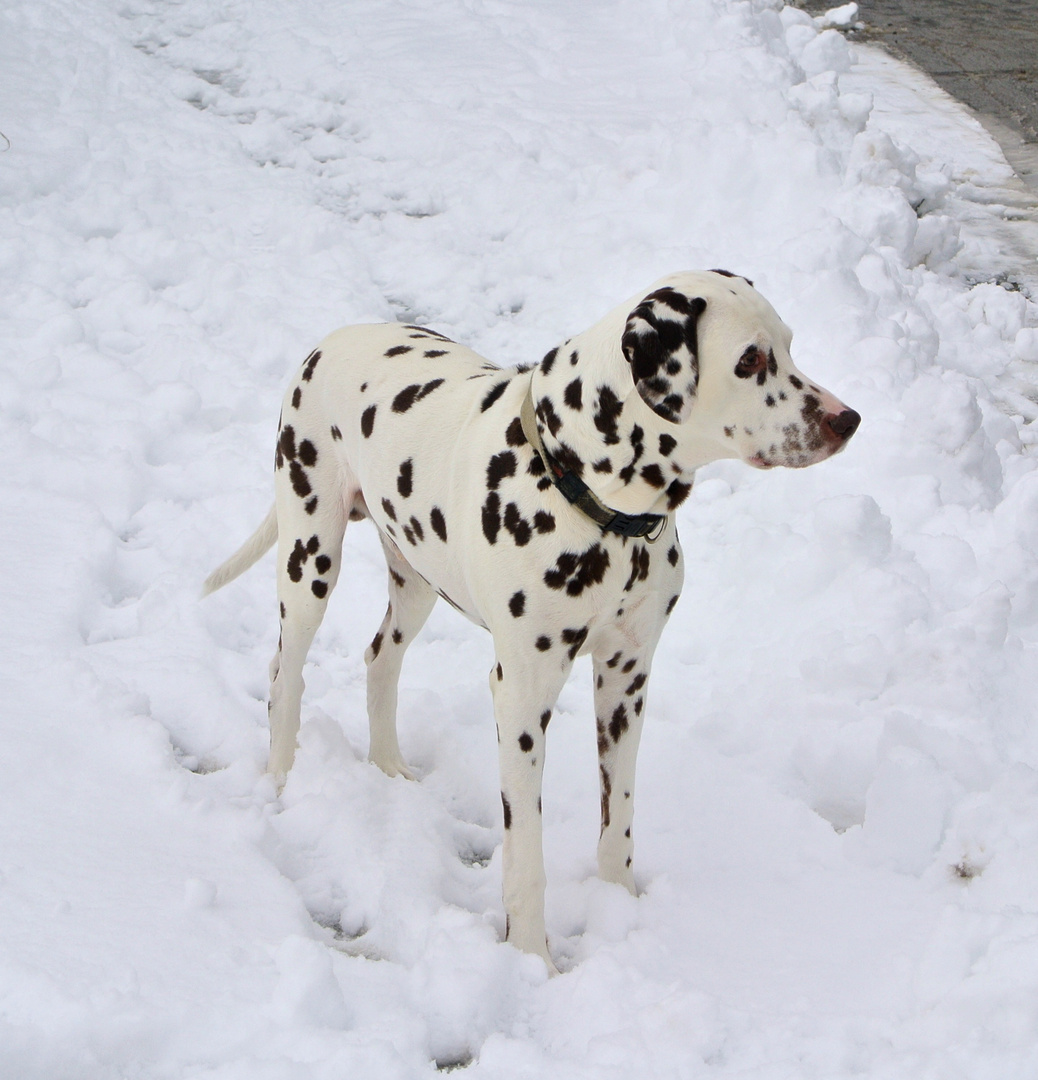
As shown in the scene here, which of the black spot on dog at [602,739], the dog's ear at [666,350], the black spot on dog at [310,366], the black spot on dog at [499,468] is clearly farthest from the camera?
the black spot on dog at [310,366]

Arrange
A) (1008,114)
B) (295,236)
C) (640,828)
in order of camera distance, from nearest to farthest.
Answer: (640,828)
(295,236)
(1008,114)

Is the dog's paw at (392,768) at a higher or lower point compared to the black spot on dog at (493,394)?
lower

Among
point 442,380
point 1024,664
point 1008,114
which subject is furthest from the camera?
point 1008,114

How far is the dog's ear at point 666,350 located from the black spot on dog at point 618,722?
99 cm

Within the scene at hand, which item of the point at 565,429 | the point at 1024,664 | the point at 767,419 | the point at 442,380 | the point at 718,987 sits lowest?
the point at 718,987

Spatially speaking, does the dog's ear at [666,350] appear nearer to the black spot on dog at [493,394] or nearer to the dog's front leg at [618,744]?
the black spot on dog at [493,394]

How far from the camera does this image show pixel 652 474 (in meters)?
2.77

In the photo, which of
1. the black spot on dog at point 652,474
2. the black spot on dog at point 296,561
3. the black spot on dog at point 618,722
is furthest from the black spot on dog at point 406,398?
the black spot on dog at point 618,722

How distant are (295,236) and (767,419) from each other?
5394 millimetres

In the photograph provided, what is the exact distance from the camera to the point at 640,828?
379cm

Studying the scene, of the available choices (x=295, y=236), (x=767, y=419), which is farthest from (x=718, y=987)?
(x=295, y=236)

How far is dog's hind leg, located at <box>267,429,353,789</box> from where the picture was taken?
12.1 feet

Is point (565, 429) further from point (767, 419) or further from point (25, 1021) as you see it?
point (25, 1021)

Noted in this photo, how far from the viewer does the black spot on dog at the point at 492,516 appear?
2.92m
